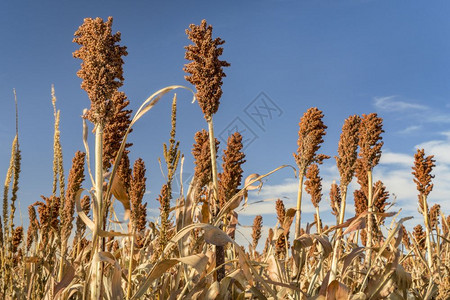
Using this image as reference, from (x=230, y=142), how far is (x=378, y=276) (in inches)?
82.1

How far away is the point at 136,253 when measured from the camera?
457 centimetres

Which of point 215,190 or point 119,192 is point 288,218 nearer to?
point 215,190

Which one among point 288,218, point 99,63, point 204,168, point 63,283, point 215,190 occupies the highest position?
point 99,63

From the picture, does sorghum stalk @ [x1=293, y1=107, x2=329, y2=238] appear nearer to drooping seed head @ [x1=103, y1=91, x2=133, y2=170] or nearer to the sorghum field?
the sorghum field

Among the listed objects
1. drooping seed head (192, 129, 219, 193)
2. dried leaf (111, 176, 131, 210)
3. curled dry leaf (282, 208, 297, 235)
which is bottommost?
curled dry leaf (282, 208, 297, 235)

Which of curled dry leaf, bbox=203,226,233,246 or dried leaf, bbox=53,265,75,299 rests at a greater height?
curled dry leaf, bbox=203,226,233,246

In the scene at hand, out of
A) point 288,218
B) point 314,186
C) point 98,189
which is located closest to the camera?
point 98,189

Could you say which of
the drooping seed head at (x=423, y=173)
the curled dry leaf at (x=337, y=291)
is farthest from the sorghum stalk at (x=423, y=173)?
Answer: the curled dry leaf at (x=337, y=291)

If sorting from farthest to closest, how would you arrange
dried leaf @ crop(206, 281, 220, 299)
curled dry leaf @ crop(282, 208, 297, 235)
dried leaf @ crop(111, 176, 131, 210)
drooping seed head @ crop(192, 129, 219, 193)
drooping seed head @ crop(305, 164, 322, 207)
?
drooping seed head @ crop(305, 164, 322, 207) → curled dry leaf @ crop(282, 208, 297, 235) → drooping seed head @ crop(192, 129, 219, 193) → dried leaf @ crop(111, 176, 131, 210) → dried leaf @ crop(206, 281, 220, 299)

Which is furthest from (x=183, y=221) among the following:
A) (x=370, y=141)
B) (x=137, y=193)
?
(x=370, y=141)

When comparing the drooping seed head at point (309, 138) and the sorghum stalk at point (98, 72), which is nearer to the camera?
the sorghum stalk at point (98, 72)

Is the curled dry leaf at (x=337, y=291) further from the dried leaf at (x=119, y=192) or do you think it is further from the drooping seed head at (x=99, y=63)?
the drooping seed head at (x=99, y=63)

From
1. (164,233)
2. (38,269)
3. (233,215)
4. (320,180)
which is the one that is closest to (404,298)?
(233,215)

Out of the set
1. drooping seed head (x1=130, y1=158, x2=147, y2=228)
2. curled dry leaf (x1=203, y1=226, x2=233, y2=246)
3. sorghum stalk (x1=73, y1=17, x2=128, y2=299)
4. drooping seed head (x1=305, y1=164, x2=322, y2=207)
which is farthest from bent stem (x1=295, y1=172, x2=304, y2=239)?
drooping seed head (x1=305, y1=164, x2=322, y2=207)
